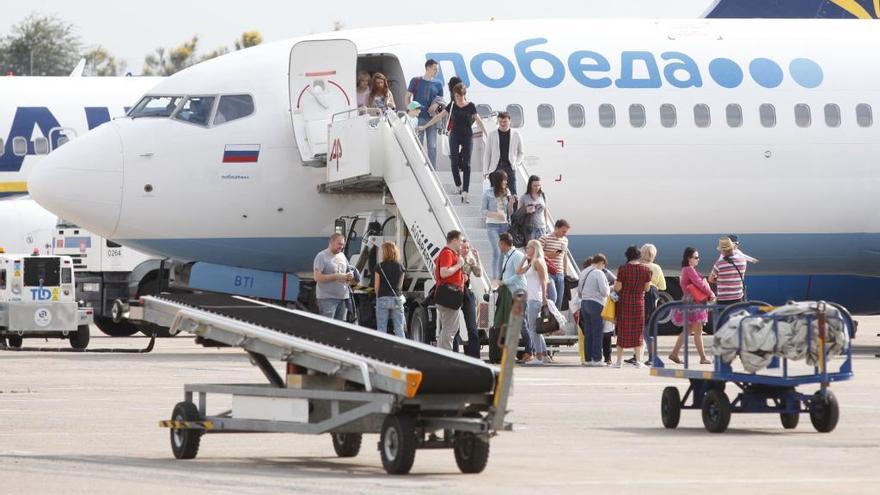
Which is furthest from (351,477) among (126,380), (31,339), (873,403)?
(31,339)

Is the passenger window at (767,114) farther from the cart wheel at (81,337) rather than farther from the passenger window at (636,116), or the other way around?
the cart wheel at (81,337)

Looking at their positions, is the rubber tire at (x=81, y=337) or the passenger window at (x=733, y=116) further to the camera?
the rubber tire at (x=81, y=337)

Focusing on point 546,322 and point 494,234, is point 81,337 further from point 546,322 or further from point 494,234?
point 546,322

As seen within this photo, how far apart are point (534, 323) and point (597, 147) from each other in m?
4.75

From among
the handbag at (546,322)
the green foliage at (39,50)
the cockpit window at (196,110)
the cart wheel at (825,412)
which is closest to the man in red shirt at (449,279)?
the handbag at (546,322)

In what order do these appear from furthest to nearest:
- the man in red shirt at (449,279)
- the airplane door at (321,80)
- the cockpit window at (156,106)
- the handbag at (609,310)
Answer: the cockpit window at (156,106)
the airplane door at (321,80)
the handbag at (609,310)
the man in red shirt at (449,279)

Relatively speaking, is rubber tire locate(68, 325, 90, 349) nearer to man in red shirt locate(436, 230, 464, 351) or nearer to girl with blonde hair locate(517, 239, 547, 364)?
man in red shirt locate(436, 230, 464, 351)

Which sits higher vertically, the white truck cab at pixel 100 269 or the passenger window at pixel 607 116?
the passenger window at pixel 607 116

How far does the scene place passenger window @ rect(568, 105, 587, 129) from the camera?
2797 centimetres

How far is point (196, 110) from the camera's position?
27.2 m

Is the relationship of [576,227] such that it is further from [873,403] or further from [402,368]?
[402,368]

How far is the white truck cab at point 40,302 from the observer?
95.5ft

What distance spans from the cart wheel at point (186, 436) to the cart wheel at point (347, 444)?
96cm

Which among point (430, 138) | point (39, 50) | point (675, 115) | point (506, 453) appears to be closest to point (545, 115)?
point (430, 138)
